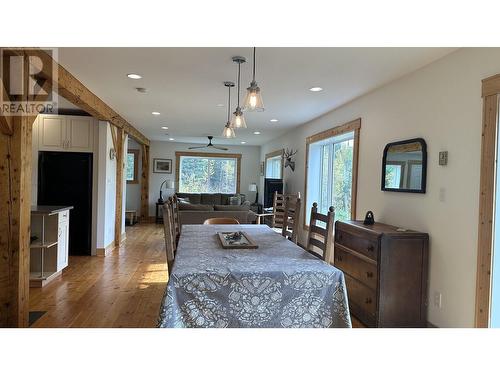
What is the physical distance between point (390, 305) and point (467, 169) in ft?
3.97

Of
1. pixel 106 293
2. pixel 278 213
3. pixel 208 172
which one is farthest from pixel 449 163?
pixel 208 172

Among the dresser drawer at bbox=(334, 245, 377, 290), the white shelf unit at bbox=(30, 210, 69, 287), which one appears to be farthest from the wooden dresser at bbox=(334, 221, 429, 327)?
the white shelf unit at bbox=(30, 210, 69, 287)

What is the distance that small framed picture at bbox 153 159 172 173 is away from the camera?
33.6 ft

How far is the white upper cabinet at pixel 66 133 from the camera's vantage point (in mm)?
5227

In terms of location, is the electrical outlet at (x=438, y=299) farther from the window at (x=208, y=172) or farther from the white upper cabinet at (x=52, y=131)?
the window at (x=208, y=172)

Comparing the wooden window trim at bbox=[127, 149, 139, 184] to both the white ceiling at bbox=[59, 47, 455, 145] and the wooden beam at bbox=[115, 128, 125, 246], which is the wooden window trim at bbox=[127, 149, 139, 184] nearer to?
the wooden beam at bbox=[115, 128, 125, 246]

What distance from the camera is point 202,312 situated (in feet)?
6.03

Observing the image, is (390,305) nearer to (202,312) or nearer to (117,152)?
(202,312)

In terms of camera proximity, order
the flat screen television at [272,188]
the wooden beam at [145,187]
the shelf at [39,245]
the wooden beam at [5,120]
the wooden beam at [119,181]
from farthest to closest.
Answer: the wooden beam at [145,187] → the flat screen television at [272,188] → the wooden beam at [119,181] → the shelf at [39,245] → the wooden beam at [5,120]

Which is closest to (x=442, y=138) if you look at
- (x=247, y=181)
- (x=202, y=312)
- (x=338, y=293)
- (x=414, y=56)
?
(x=414, y=56)

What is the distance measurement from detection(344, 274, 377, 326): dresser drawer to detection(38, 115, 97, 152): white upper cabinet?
432 cm

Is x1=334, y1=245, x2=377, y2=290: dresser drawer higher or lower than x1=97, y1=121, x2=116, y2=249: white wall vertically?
lower

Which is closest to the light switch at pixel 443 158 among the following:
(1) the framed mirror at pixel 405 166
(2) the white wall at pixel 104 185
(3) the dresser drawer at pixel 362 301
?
(1) the framed mirror at pixel 405 166

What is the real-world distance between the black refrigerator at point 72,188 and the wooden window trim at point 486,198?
5.05m
